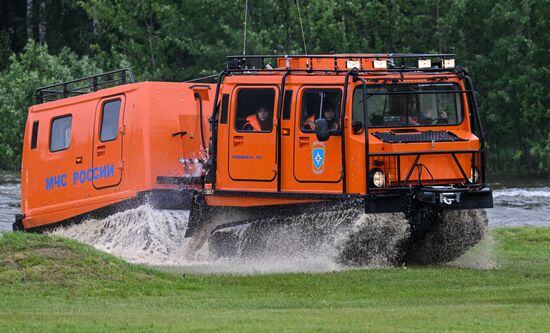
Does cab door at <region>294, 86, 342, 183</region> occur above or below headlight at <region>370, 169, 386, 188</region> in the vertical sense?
above

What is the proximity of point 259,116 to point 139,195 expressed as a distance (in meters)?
2.81

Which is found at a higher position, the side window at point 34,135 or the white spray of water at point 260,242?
the side window at point 34,135

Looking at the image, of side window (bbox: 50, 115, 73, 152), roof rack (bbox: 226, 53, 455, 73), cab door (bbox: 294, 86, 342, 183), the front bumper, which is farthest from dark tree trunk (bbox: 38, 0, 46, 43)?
the front bumper

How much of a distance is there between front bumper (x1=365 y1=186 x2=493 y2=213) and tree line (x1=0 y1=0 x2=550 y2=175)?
28924 millimetres

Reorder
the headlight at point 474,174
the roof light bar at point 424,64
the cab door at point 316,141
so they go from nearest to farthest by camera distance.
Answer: the cab door at point 316,141 < the headlight at point 474,174 < the roof light bar at point 424,64

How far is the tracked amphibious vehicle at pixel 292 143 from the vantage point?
69.7ft

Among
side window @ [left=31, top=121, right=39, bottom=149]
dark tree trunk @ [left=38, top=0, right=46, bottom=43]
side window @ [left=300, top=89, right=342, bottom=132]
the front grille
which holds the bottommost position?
the front grille

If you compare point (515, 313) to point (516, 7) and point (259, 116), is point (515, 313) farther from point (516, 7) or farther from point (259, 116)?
point (516, 7)

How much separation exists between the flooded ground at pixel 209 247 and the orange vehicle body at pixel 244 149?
34 centimetres

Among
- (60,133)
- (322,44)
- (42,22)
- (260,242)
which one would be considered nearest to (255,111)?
(260,242)

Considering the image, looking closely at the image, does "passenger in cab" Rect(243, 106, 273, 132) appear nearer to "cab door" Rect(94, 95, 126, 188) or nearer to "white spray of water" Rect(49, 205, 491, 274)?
"white spray of water" Rect(49, 205, 491, 274)

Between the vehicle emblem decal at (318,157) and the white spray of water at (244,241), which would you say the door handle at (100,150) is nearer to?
the white spray of water at (244,241)

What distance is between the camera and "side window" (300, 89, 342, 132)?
71.1 ft

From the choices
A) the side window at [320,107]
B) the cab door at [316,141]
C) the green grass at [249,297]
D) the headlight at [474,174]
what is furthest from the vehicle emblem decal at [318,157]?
A: the headlight at [474,174]
